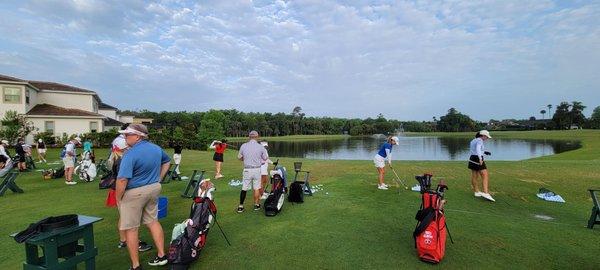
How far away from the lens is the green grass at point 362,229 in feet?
16.8

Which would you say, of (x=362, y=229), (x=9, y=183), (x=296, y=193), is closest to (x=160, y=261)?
(x=362, y=229)

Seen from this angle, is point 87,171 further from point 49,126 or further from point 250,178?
point 49,126

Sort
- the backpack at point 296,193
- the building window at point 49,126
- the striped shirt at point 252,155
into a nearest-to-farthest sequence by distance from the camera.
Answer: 1. the striped shirt at point 252,155
2. the backpack at point 296,193
3. the building window at point 49,126

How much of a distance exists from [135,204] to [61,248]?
3.47 ft

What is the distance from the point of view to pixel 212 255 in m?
5.36

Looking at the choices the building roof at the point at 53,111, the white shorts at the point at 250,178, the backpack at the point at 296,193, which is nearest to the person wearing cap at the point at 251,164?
the white shorts at the point at 250,178

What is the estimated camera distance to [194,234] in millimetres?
5062

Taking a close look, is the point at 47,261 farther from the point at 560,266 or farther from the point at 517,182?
the point at 517,182

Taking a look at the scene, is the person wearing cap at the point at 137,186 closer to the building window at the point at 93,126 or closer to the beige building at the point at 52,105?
the beige building at the point at 52,105

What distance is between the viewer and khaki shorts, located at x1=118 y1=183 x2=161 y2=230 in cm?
451

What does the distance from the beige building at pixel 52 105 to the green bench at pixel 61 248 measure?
34.5 meters

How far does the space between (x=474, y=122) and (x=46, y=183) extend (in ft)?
563

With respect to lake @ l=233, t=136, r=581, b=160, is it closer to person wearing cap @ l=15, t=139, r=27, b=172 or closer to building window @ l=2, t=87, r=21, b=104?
building window @ l=2, t=87, r=21, b=104

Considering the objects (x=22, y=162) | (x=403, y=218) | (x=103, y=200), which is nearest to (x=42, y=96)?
(x=22, y=162)
